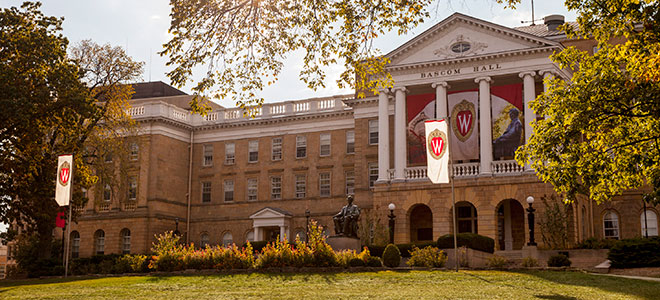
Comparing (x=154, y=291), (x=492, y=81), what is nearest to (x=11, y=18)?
(x=154, y=291)

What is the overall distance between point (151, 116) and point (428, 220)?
22709 mm

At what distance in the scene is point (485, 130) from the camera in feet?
146

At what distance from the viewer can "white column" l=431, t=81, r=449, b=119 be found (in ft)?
149

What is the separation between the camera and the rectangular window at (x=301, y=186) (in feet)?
189

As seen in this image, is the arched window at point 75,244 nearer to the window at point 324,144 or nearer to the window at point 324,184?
the window at point 324,184

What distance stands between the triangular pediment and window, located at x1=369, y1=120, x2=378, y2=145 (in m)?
7.56

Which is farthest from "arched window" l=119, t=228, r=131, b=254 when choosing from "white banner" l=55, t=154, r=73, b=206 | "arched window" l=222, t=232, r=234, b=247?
"white banner" l=55, t=154, r=73, b=206

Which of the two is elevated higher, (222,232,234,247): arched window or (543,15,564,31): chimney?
(543,15,564,31): chimney

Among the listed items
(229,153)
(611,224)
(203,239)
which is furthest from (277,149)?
(611,224)

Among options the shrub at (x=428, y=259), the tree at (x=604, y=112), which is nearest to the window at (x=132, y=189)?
the shrub at (x=428, y=259)

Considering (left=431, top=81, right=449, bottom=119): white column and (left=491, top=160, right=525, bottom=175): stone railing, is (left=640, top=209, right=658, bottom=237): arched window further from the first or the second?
(left=431, top=81, right=449, bottom=119): white column

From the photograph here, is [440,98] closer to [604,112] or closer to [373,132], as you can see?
[373,132]

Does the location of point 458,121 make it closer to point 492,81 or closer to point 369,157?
point 492,81

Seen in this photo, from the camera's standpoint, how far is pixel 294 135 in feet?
193
